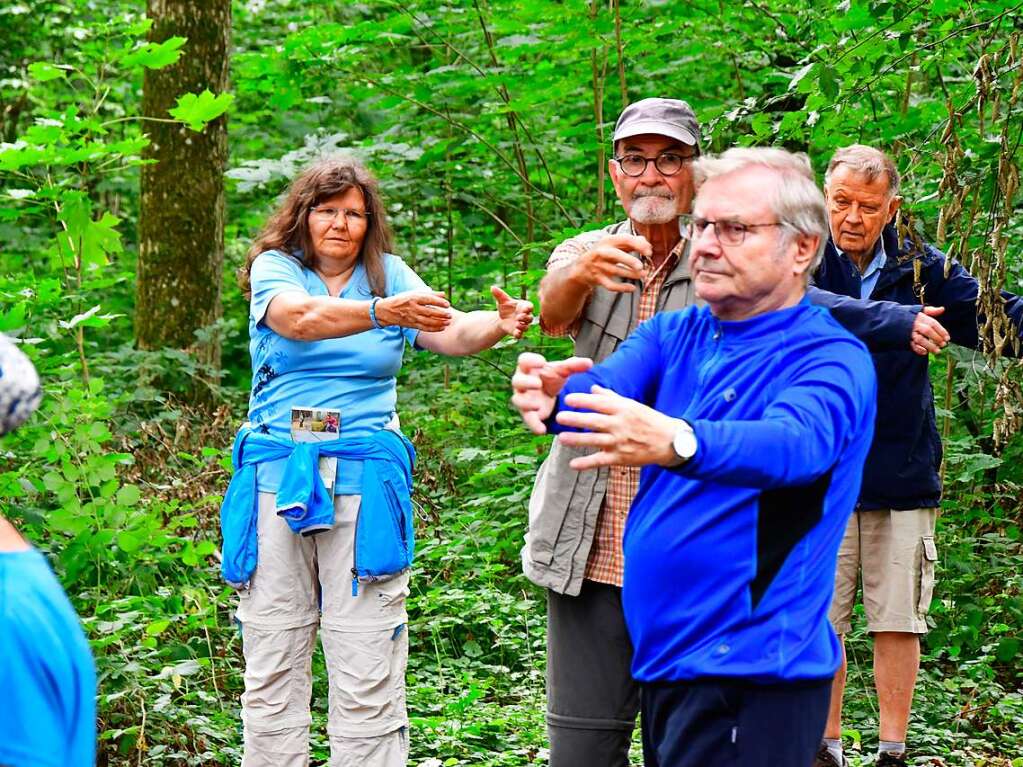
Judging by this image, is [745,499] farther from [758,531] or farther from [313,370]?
[313,370]

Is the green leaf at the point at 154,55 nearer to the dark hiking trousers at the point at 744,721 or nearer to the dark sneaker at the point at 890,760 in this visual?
the dark sneaker at the point at 890,760

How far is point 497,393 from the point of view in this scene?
Answer: 9.46 m

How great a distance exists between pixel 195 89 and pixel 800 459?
776cm

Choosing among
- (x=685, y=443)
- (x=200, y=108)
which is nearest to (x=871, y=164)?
(x=685, y=443)

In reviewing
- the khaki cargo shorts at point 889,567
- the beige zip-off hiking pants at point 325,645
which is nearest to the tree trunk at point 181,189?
the beige zip-off hiking pants at point 325,645

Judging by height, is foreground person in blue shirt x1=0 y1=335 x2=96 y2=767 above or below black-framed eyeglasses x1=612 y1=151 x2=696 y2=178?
below

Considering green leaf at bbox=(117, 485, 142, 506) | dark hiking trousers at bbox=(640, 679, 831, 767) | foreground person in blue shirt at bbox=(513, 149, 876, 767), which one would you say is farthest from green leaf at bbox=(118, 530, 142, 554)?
dark hiking trousers at bbox=(640, 679, 831, 767)

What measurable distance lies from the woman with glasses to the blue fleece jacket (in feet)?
5.60

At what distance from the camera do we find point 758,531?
2584 millimetres

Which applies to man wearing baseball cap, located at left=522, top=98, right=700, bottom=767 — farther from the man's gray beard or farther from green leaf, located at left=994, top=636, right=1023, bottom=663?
green leaf, located at left=994, top=636, right=1023, bottom=663

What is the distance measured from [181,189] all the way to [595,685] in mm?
6763

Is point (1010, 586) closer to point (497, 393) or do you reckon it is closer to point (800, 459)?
point (497, 393)

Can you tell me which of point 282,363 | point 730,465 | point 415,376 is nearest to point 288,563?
point 282,363

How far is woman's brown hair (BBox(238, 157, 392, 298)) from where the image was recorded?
179 inches
